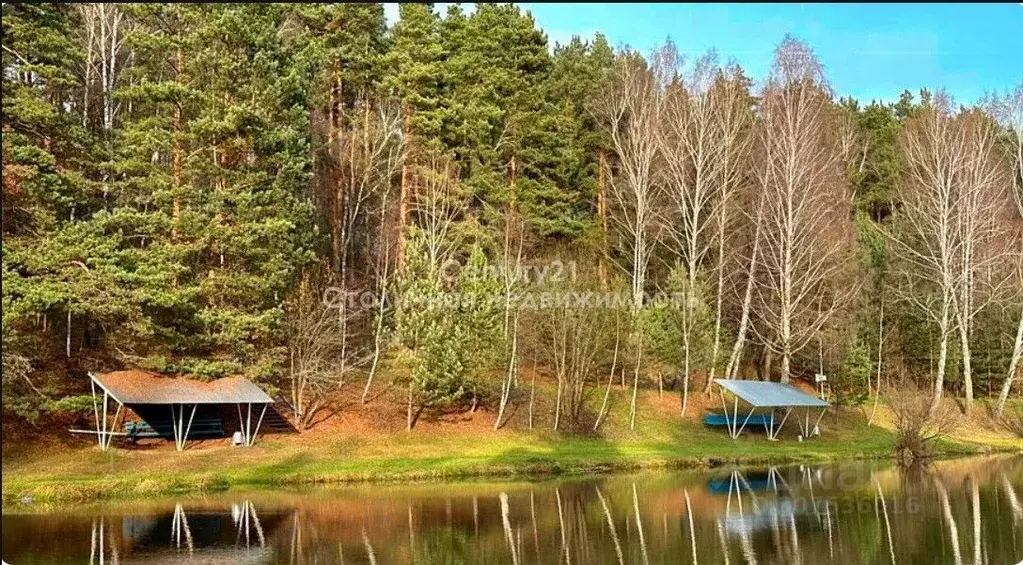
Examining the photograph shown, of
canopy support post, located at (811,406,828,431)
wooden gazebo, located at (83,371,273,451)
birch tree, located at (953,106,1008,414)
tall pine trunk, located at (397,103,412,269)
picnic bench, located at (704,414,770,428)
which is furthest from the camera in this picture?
birch tree, located at (953,106,1008,414)

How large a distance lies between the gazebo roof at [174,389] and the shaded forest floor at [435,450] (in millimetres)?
1566

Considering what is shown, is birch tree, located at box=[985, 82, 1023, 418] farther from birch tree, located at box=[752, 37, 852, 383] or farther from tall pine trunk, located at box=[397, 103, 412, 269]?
tall pine trunk, located at box=[397, 103, 412, 269]

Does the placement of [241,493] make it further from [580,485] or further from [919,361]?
[919,361]

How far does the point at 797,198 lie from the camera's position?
3794 cm

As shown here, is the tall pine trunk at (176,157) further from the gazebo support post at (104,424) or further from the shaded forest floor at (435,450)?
the shaded forest floor at (435,450)

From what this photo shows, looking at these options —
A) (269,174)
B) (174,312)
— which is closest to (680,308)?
(269,174)

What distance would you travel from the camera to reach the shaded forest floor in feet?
74.8

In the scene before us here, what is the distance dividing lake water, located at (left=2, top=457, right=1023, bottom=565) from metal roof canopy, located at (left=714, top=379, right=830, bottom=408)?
784 cm

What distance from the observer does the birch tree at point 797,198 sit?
37.1 metres

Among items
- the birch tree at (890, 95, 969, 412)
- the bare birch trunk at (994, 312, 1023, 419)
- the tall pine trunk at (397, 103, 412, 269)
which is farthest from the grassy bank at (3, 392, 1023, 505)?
the birch tree at (890, 95, 969, 412)

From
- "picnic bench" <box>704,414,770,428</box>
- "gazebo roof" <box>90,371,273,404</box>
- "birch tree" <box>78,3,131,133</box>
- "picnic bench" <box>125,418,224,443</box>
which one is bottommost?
"picnic bench" <box>704,414,770,428</box>

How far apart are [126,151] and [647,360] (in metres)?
20.7

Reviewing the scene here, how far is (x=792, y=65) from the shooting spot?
37.9 metres

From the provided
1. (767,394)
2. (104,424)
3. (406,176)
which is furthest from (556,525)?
(406,176)
